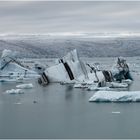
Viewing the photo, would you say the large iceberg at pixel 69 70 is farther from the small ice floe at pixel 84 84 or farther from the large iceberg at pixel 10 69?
the large iceberg at pixel 10 69

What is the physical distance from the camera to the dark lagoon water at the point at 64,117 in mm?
7203

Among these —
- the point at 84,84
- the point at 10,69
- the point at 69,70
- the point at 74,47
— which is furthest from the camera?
the point at 74,47

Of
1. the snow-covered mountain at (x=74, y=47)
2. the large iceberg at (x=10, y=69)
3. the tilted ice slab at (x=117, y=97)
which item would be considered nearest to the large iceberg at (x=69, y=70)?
the large iceberg at (x=10, y=69)

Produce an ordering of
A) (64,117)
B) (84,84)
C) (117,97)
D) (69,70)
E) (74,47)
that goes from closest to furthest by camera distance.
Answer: (64,117)
(117,97)
(84,84)
(69,70)
(74,47)

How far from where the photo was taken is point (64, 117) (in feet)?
28.5

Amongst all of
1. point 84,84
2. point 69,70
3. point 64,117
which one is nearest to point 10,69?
point 69,70

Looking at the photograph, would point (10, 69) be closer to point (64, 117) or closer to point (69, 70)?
point (69, 70)

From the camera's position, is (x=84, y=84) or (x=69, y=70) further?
(x=69, y=70)

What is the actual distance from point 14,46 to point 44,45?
16.9 ft

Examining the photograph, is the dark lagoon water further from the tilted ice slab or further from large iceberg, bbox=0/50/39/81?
large iceberg, bbox=0/50/39/81

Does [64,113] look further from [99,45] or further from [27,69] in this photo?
[99,45]

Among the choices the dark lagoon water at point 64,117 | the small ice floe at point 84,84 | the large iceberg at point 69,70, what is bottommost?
the dark lagoon water at point 64,117

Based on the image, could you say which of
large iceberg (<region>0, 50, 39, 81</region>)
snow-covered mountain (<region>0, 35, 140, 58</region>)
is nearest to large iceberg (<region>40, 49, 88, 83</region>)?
large iceberg (<region>0, 50, 39, 81</region>)

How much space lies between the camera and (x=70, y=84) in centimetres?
1474
